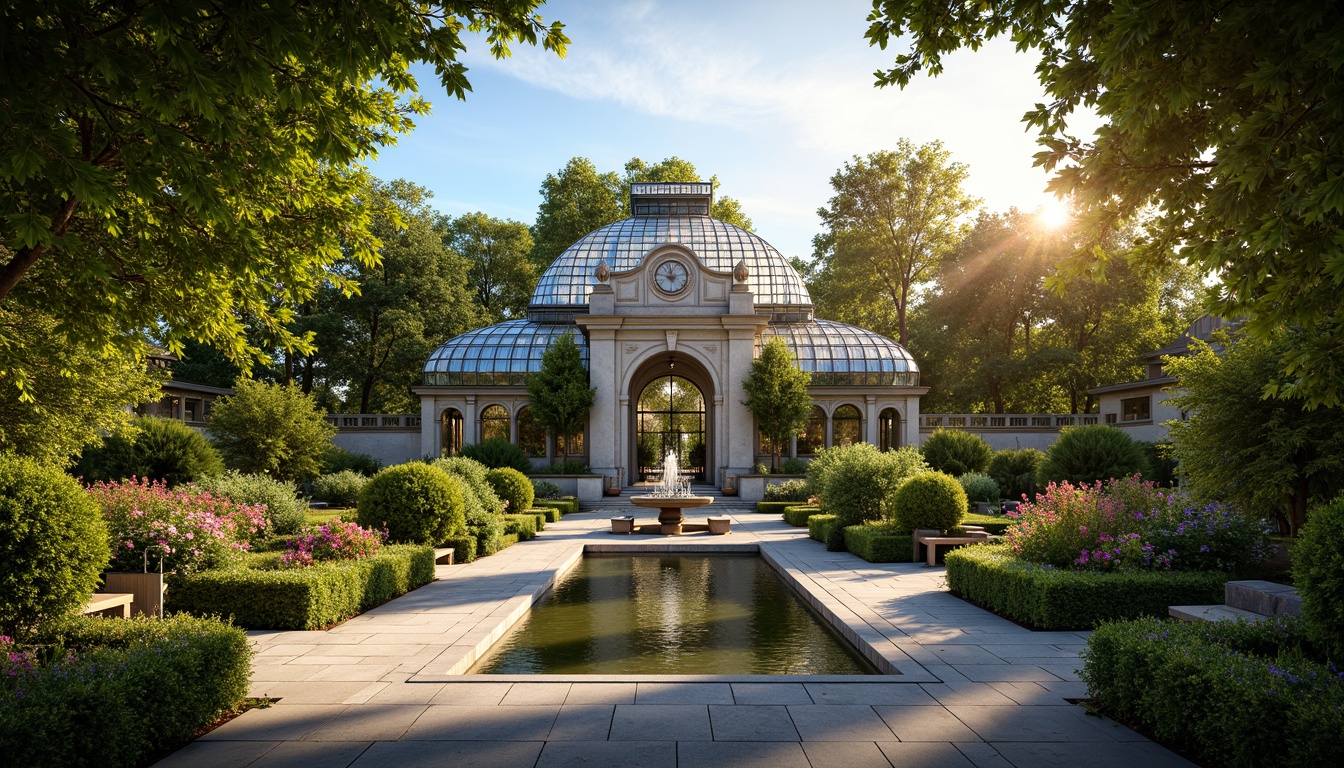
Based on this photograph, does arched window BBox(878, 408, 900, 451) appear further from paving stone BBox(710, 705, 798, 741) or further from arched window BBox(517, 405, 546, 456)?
paving stone BBox(710, 705, 798, 741)

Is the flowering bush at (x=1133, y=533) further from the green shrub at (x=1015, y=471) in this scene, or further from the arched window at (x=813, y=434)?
the arched window at (x=813, y=434)

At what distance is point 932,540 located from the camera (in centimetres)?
1494

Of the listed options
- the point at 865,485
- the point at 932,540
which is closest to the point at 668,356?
the point at 865,485

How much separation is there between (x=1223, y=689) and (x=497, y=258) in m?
50.4

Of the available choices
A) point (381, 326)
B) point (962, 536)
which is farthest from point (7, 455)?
point (381, 326)

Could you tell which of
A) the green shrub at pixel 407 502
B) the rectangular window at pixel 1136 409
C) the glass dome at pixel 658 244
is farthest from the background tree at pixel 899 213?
the green shrub at pixel 407 502

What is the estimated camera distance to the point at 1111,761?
17.9ft

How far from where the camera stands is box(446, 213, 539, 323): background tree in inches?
2042

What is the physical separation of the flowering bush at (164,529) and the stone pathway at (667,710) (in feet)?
6.34

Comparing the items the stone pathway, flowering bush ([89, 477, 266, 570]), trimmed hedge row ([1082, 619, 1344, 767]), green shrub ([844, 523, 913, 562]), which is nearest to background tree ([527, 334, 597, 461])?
green shrub ([844, 523, 913, 562])

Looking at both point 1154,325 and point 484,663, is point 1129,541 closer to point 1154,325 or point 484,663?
point 484,663

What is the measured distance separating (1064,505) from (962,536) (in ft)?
12.1

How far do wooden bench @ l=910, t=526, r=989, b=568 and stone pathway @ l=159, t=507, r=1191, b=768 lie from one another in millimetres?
4727

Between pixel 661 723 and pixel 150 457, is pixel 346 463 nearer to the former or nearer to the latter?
pixel 150 457
